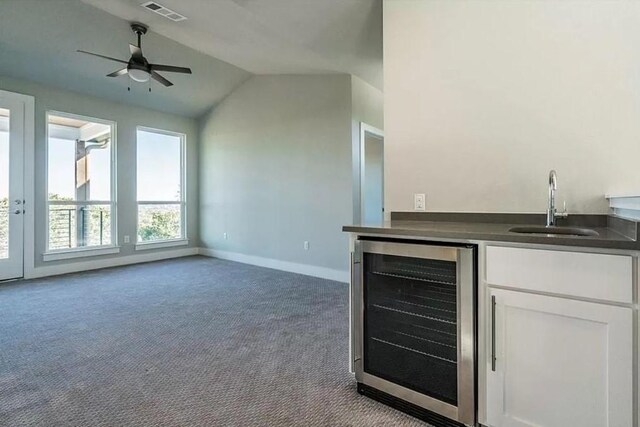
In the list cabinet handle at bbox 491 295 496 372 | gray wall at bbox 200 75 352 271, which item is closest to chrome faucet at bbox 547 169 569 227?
cabinet handle at bbox 491 295 496 372

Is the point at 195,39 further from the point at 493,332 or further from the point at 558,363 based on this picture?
the point at 558,363

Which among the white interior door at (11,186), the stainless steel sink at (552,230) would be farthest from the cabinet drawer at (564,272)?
the white interior door at (11,186)

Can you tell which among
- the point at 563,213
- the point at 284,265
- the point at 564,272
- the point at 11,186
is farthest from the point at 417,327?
the point at 11,186

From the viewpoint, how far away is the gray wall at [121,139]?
187 inches

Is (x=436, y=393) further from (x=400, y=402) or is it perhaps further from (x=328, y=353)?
(x=328, y=353)

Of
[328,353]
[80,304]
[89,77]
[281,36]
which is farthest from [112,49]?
[328,353]

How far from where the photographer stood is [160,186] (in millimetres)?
6309

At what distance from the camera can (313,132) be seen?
4.87m

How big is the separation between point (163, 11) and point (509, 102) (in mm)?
3392

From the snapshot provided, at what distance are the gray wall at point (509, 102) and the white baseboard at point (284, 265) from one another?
2361 millimetres

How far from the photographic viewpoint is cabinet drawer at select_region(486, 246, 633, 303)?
118cm

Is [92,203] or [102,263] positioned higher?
[92,203]

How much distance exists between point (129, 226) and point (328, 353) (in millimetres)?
4841

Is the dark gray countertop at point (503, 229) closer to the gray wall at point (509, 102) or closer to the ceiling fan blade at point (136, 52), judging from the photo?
the gray wall at point (509, 102)
